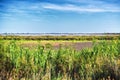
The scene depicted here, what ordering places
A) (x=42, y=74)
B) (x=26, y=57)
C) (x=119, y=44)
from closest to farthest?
(x=42, y=74)
(x=26, y=57)
(x=119, y=44)

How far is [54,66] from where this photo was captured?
10984 mm

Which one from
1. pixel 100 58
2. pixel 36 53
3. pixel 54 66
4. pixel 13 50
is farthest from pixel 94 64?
pixel 13 50

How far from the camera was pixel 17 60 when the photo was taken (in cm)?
1101

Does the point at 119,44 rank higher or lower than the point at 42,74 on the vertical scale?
higher

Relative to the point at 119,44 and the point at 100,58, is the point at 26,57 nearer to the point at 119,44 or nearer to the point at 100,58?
the point at 100,58

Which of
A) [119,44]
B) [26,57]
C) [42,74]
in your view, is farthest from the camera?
[119,44]

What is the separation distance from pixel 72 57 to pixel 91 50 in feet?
2.69

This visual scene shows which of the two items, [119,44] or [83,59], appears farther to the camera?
[119,44]

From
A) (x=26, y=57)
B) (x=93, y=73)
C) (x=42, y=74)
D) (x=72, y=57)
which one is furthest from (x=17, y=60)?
(x=93, y=73)

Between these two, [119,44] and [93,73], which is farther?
[119,44]

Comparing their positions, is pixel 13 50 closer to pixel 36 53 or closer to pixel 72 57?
pixel 36 53

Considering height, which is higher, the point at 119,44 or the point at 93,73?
the point at 119,44

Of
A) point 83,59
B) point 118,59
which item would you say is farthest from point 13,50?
point 118,59

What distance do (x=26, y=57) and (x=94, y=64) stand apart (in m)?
2.32
